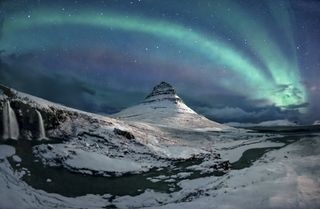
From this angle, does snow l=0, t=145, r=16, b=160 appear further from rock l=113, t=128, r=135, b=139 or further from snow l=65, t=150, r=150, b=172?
rock l=113, t=128, r=135, b=139

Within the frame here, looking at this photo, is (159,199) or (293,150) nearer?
(159,199)

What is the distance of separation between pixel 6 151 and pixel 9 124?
4217mm

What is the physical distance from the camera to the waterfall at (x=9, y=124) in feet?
114

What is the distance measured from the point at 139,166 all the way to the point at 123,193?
807cm

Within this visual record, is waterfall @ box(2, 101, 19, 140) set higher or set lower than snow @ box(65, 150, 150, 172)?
higher

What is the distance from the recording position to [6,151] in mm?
32094

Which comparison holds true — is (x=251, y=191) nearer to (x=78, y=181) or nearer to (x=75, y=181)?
(x=78, y=181)

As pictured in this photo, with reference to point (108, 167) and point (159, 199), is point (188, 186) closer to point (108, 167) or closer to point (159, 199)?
point (159, 199)

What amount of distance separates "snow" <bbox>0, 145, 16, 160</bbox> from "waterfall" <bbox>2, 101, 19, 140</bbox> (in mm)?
1816

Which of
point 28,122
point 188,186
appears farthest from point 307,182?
point 28,122

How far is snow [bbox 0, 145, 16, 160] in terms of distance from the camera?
31.2 m

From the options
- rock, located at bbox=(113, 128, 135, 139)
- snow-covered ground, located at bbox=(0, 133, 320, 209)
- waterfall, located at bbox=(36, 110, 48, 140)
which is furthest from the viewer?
rock, located at bbox=(113, 128, 135, 139)

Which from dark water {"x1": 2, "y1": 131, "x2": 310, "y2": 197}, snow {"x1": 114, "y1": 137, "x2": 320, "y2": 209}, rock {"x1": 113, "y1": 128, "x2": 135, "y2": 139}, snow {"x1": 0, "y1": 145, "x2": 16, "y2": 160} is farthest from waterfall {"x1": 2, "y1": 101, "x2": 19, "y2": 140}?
snow {"x1": 114, "y1": 137, "x2": 320, "y2": 209}

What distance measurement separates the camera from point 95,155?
37250 millimetres
